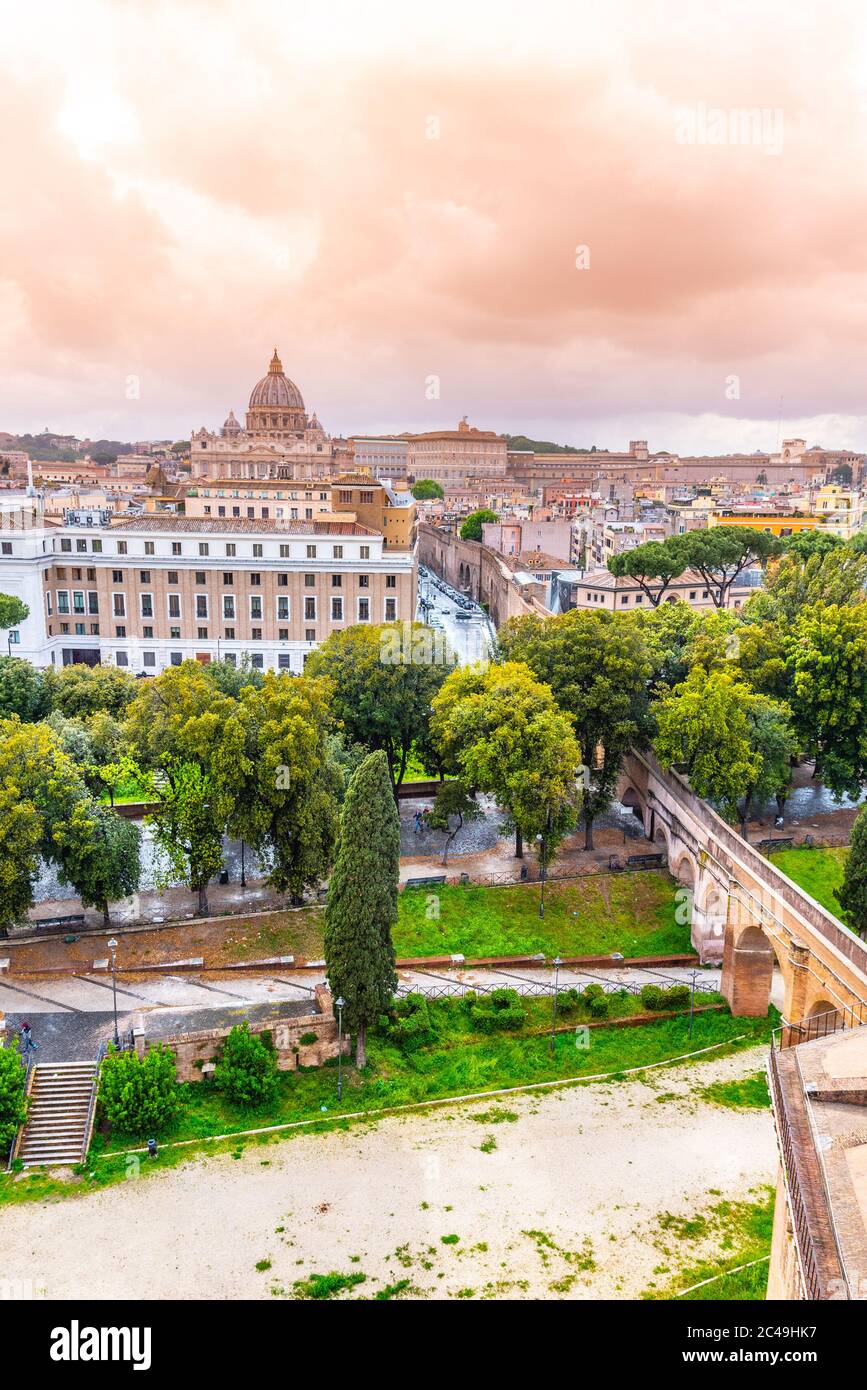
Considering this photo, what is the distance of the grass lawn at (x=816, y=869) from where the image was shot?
3866cm

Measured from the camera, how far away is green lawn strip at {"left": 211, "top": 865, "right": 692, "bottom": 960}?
34.2 metres

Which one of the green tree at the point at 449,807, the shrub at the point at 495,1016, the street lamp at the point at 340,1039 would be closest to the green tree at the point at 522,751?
the green tree at the point at 449,807

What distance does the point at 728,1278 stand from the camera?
20.6 m

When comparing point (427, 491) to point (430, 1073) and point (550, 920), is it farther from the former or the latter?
point (430, 1073)

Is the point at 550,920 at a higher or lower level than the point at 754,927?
lower

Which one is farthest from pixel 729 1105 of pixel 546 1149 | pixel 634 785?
pixel 634 785

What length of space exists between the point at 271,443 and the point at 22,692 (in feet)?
323

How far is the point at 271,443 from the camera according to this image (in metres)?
135

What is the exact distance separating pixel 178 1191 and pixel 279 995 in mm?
8137

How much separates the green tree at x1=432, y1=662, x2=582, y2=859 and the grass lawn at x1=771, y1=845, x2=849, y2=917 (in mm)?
9734

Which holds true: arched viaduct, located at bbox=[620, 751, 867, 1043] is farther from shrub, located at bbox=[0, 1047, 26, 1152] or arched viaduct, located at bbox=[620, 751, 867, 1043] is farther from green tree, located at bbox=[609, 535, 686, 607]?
green tree, located at bbox=[609, 535, 686, 607]

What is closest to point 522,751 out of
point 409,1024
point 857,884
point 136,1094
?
point 409,1024

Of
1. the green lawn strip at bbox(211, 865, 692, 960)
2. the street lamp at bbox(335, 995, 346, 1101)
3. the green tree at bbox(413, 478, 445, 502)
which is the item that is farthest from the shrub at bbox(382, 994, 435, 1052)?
the green tree at bbox(413, 478, 445, 502)
